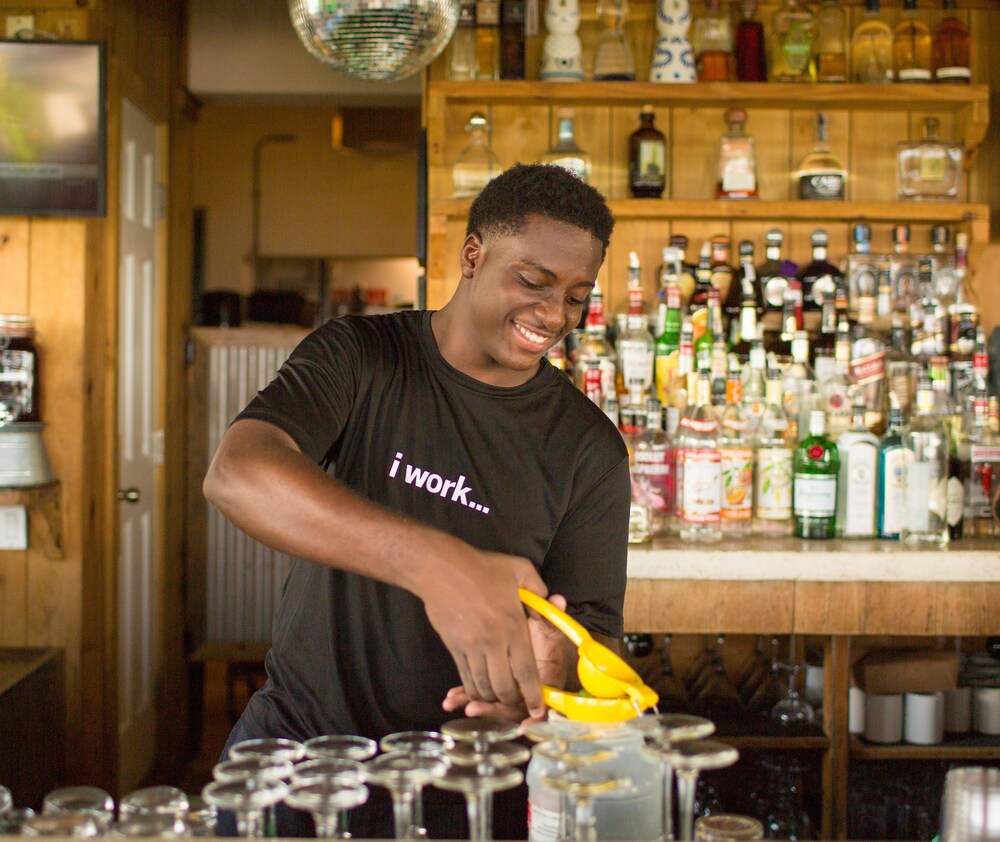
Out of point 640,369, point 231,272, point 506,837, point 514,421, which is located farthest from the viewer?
point 231,272

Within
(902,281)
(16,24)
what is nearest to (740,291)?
Answer: (902,281)

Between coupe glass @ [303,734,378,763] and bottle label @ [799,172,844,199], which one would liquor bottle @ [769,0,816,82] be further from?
coupe glass @ [303,734,378,763]

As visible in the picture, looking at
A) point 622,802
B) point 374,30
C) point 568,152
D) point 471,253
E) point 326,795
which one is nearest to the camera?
point 326,795

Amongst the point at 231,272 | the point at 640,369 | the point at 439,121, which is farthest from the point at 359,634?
the point at 231,272

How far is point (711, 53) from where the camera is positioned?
303 cm

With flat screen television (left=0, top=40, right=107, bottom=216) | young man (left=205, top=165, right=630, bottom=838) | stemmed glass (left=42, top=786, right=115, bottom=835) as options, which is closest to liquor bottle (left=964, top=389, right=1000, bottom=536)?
young man (left=205, top=165, right=630, bottom=838)

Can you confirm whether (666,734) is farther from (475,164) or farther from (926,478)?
(475,164)

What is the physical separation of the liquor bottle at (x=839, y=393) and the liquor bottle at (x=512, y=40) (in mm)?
1078

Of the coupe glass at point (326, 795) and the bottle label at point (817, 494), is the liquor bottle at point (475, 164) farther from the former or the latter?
the coupe glass at point (326, 795)

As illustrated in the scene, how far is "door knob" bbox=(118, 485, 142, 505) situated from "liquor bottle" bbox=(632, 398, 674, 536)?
4.98 ft

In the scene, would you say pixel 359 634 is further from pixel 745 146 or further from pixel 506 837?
pixel 745 146

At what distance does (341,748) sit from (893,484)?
212 centimetres

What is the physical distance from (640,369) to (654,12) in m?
1.01

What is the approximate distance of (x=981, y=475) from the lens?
9.20 feet
